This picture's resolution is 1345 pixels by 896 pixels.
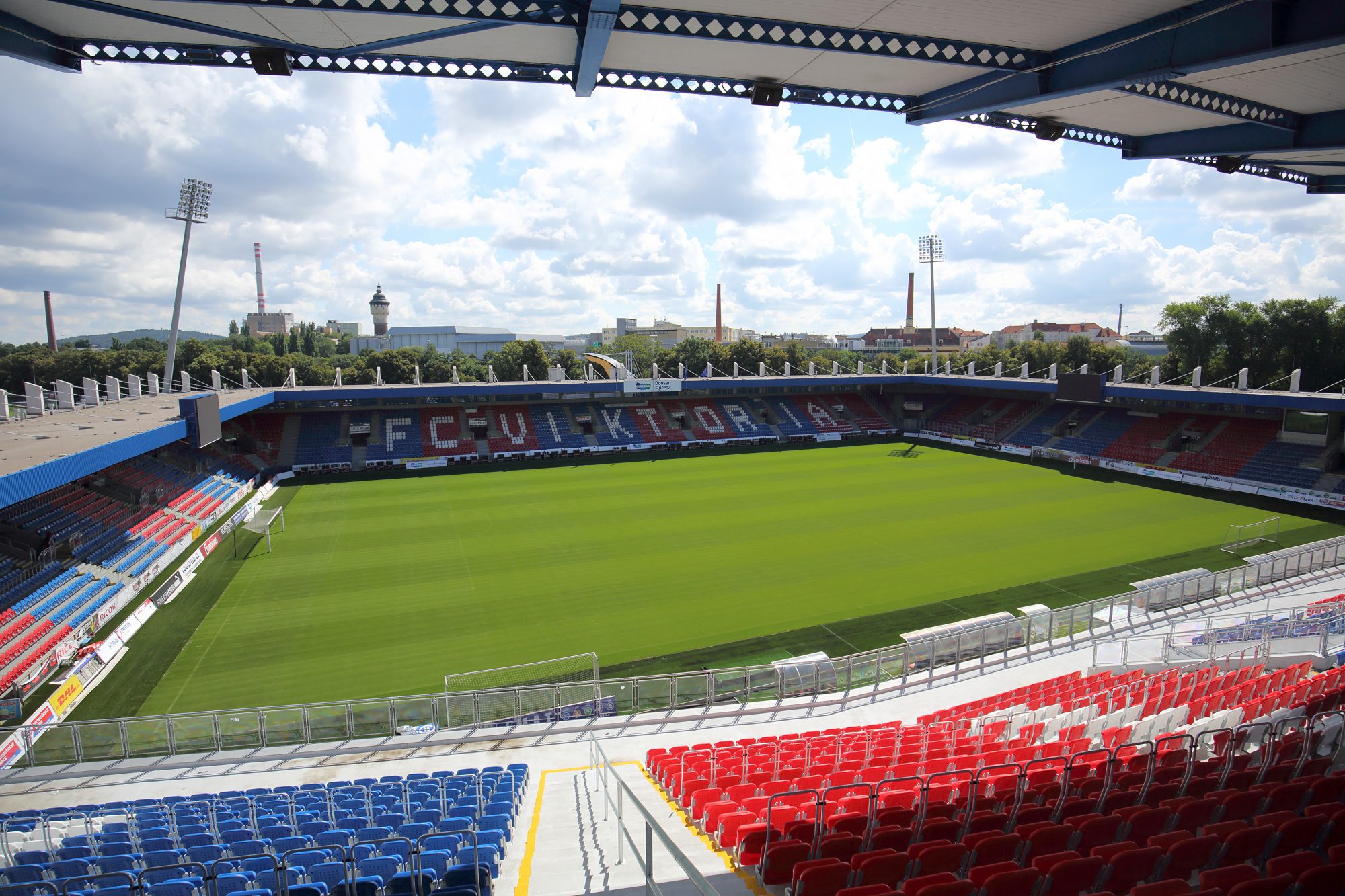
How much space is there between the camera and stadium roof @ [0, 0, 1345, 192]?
24.3ft

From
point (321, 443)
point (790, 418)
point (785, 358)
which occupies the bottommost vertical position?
point (321, 443)

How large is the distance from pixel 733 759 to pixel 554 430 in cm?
3750

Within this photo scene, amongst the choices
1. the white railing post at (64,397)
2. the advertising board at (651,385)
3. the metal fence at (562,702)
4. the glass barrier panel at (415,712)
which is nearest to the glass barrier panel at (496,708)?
the metal fence at (562,702)

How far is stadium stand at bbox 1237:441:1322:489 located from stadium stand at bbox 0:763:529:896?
38.1 meters

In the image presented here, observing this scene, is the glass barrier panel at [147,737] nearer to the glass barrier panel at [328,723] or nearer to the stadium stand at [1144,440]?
the glass barrier panel at [328,723]

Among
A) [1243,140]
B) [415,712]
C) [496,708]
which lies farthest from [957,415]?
[415,712]

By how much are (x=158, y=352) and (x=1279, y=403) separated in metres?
110

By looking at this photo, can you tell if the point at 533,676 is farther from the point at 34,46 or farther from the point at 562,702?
the point at 34,46

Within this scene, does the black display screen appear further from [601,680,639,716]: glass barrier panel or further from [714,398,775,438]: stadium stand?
[601,680,639,716]: glass barrier panel

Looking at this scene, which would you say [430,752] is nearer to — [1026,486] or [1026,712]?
[1026,712]

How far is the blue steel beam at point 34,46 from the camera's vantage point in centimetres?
757

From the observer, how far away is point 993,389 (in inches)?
1932

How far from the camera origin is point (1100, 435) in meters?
40.9

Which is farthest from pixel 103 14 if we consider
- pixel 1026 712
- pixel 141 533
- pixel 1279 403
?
pixel 1279 403
